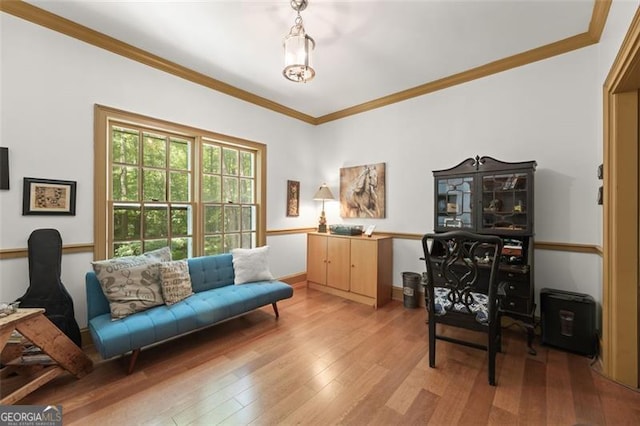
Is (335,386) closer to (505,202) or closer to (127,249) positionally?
(505,202)

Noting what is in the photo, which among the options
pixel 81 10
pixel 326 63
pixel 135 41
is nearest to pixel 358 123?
pixel 326 63

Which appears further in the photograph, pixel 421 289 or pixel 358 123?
pixel 358 123

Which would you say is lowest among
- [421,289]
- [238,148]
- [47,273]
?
[421,289]

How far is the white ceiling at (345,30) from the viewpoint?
2.10 metres

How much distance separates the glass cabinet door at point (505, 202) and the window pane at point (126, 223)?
3.62 meters

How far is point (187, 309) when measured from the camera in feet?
7.73

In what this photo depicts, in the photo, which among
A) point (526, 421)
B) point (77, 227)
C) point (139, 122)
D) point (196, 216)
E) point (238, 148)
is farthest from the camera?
point (238, 148)

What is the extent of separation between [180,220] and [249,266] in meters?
1.01

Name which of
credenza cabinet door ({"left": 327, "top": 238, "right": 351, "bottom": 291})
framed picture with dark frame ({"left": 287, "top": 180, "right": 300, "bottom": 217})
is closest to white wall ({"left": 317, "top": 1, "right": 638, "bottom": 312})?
credenza cabinet door ({"left": 327, "top": 238, "right": 351, "bottom": 291})

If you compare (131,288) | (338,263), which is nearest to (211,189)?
(131,288)

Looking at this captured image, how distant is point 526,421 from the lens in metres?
1.56

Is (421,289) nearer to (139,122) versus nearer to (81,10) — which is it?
(139,122)

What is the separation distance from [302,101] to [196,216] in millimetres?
2225

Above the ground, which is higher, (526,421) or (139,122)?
(139,122)
